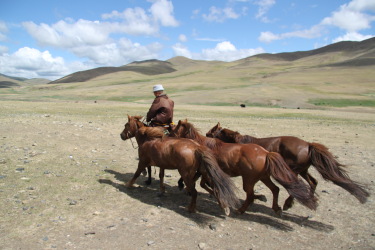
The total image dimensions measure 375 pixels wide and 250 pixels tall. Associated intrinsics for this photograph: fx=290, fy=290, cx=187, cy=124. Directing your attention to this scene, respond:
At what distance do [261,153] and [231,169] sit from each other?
743 mm

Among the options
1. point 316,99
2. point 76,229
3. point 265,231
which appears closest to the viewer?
point 76,229

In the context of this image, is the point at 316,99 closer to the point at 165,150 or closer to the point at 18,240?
the point at 165,150

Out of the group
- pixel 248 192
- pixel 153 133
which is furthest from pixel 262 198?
pixel 153 133

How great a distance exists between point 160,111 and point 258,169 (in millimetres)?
3131

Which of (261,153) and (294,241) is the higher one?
(261,153)

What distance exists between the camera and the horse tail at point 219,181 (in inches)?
222

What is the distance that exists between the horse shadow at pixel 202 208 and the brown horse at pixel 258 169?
0.89 feet

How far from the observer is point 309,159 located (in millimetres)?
6461

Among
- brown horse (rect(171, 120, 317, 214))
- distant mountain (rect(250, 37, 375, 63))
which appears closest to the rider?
A: brown horse (rect(171, 120, 317, 214))

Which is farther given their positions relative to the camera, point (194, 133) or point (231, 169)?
point (194, 133)

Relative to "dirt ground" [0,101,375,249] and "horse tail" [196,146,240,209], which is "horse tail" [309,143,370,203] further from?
"horse tail" [196,146,240,209]

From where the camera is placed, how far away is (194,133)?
7.10 meters

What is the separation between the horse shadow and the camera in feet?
18.7

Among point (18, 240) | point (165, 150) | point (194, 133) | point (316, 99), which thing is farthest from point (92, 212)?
point (316, 99)
